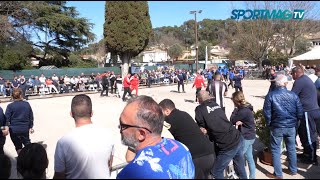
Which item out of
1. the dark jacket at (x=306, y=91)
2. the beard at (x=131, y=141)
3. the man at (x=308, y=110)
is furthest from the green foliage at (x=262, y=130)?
the beard at (x=131, y=141)

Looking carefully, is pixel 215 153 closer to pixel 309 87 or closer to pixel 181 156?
pixel 181 156

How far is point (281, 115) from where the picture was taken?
4.75m

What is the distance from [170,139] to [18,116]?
4.60 m

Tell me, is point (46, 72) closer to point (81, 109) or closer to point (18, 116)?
point (18, 116)

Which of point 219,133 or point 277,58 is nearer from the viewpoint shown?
point 219,133

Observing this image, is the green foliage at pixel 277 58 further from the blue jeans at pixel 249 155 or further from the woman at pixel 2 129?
the woman at pixel 2 129

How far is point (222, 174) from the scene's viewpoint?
406cm

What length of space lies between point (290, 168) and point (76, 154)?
11.8 ft

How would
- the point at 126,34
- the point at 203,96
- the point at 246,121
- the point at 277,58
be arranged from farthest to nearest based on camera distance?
the point at 277,58
the point at 126,34
the point at 246,121
the point at 203,96

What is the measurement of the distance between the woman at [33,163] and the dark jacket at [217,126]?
2.15 meters

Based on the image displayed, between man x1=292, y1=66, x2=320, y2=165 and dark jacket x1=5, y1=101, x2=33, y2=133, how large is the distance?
16.3 ft

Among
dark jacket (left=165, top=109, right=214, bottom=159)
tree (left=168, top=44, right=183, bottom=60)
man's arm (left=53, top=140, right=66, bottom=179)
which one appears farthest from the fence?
tree (left=168, top=44, right=183, bottom=60)

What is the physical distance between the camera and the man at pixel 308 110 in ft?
18.7

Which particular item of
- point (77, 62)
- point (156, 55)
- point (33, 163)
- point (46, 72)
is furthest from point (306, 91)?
point (156, 55)
